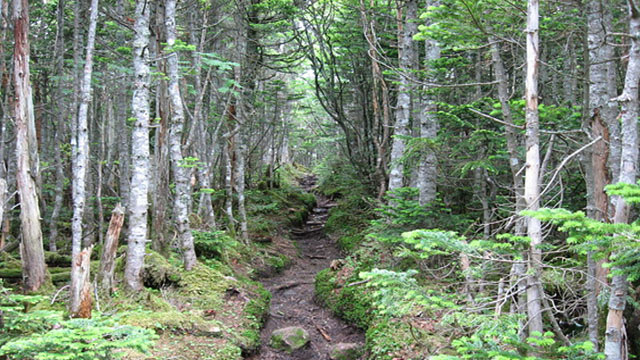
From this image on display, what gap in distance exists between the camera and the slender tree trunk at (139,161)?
7.04m

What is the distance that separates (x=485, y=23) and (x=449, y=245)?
10.5 ft

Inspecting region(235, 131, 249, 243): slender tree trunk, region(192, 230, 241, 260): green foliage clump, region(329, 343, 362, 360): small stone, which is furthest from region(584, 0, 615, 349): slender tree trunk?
region(235, 131, 249, 243): slender tree trunk

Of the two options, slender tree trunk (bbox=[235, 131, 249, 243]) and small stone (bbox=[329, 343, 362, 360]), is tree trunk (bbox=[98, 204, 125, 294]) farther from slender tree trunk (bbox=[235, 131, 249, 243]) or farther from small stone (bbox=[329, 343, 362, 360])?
slender tree trunk (bbox=[235, 131, 249, 243])

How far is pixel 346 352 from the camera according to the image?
7168 millimetres

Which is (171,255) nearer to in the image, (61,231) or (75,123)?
(75,123)

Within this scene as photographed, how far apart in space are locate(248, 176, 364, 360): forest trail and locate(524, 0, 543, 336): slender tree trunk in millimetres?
4514

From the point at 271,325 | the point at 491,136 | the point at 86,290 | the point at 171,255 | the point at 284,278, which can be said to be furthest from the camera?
the point at 284,278

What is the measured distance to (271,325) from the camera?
8.47 m

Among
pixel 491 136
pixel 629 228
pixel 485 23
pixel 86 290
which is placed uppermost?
pixel 485 23

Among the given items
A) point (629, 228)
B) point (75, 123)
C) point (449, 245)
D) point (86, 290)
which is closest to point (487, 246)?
point (449, 245)

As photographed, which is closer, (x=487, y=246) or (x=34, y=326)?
(x=487, y=246)

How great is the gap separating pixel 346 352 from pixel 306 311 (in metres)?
2.34

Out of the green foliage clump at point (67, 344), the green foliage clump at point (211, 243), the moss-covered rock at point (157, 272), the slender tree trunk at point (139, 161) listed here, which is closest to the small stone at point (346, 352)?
the moss-covered rock at point (157, 272)

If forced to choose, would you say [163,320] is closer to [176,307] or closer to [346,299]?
[176,307]
